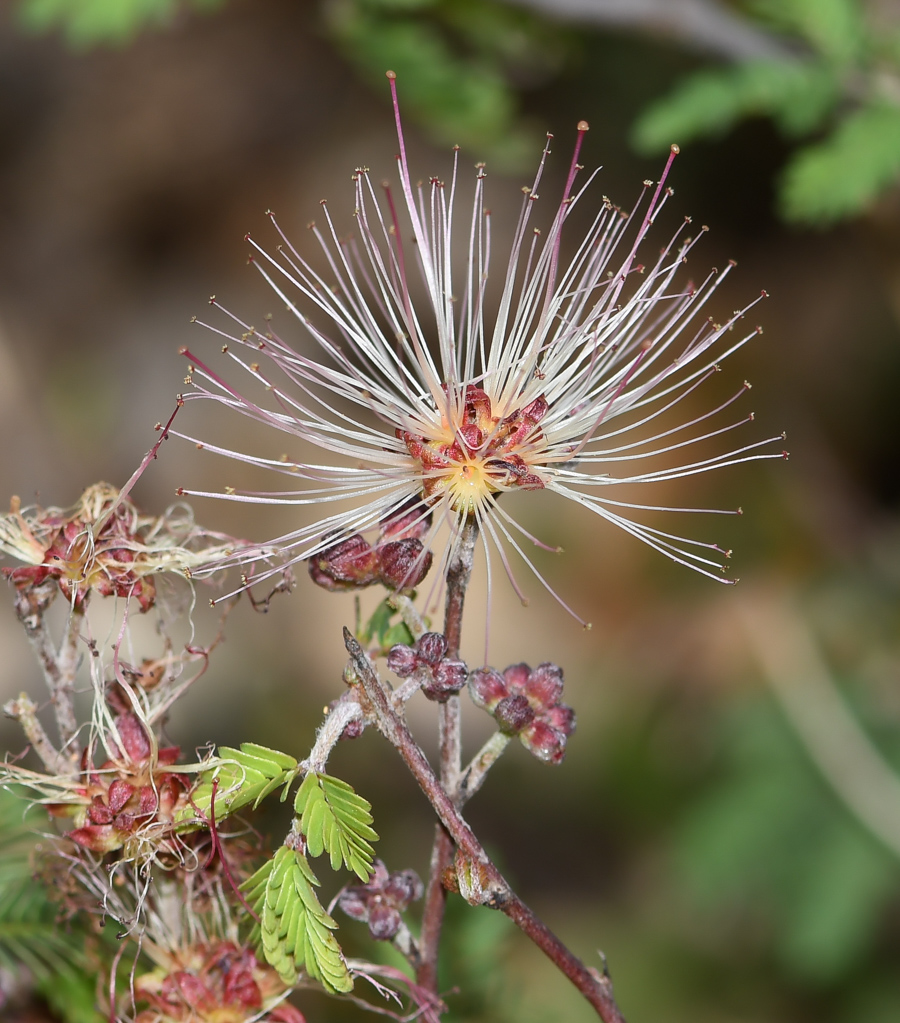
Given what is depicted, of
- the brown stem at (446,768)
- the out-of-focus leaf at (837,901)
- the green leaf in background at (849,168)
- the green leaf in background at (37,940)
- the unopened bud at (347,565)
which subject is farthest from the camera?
the out-of-focus leaf at (837,901)

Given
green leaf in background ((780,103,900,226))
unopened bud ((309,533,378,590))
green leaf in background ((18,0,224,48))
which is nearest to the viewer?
unopened bud ((309,533,378,590))

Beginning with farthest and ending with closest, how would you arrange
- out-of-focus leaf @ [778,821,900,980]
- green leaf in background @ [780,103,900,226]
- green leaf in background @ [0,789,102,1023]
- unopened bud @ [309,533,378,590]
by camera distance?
out-of-focus leaf @ [778,821,900,980] → green leaf in background @ [780,103,900,226] → green leaf in background @ [0,789,102,1023] → unopened bud @ [309,533,378,590]

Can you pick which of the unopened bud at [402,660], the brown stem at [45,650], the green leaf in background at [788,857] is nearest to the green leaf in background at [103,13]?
the brown stem at [45,650]

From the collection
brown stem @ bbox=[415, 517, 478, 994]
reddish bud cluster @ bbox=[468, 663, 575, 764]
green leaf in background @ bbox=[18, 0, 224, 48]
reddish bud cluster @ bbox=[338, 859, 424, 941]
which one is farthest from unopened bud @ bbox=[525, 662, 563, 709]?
green leaf in background @ bbox=[18, 0, 224, 48]

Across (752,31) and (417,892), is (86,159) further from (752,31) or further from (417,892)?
(417,892)

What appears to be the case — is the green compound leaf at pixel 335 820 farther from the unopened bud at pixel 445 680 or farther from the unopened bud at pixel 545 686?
the unopened bud at pixel 545 686

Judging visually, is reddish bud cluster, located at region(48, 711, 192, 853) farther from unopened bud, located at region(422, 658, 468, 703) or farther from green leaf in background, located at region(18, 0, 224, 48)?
green leaf in background, located at region(18, 0, 224, 48)

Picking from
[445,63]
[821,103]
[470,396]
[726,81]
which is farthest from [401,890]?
[445,63]
